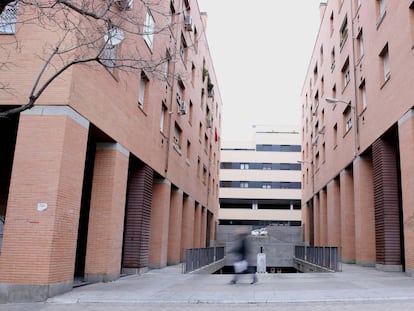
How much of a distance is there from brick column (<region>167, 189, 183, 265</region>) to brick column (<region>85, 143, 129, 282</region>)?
877 cm

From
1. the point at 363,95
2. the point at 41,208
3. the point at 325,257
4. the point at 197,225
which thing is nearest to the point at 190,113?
the point at 197,225

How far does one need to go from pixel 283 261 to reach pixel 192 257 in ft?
77.2

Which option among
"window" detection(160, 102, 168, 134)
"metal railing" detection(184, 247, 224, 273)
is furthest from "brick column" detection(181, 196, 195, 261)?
"window" detection(160, 102, 168, 134)

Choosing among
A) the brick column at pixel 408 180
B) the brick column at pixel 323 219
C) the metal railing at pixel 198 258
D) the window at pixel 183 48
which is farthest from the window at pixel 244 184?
the brick column at pixel 408 180

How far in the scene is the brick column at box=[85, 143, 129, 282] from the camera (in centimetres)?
1311

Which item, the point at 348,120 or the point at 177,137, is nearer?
the point at 177,137

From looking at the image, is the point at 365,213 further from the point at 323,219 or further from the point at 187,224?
the point at 323,219

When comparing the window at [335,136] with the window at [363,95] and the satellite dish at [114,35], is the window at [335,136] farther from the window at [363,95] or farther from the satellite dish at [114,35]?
the satellite dish at [114,35]

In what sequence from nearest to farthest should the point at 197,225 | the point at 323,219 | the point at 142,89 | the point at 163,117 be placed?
the point at 142,89
the point at 163,117
the point at 197,225
the point at 323,219

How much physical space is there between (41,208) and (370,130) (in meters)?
14.3

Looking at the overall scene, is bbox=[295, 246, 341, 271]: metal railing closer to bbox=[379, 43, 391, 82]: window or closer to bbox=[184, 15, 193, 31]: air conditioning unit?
bbox=[379, 43, 391, 82]: window

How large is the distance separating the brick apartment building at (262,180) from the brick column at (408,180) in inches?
1769

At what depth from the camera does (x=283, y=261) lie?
3959 centimetres

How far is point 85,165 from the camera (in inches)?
633
